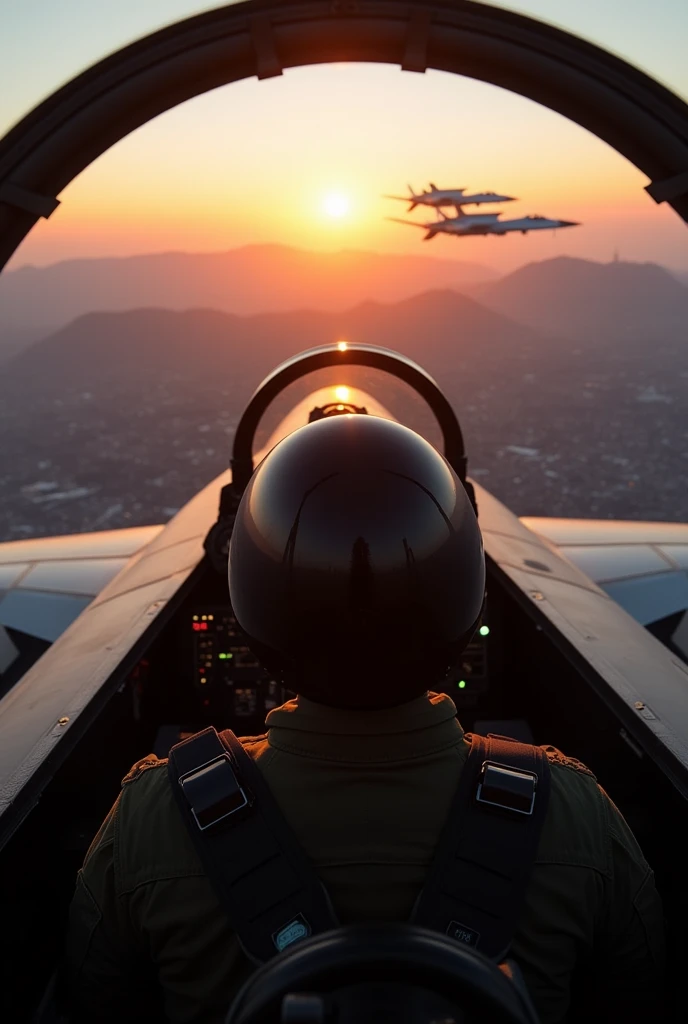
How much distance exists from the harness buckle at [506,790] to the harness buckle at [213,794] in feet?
→ 1.42

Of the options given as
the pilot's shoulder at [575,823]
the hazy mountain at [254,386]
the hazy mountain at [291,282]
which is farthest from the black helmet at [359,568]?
the hazy mountain at [291,282]

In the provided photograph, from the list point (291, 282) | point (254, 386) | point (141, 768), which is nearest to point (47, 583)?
point (141, 768)

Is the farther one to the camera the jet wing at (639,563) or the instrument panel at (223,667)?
the jet wing at (639,563)

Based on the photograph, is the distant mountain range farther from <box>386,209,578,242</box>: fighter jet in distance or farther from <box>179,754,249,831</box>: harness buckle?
<box>179,754,249,831</box>: harness buckle

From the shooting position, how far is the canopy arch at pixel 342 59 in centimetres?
287

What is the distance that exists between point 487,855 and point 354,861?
0.77 feet

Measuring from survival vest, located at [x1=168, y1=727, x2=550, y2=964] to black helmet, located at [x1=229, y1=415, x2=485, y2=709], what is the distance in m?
0.22

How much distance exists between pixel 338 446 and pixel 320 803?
669 millimetres

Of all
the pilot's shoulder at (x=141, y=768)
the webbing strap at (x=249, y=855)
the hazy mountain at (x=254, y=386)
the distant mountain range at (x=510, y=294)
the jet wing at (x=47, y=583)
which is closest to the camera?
Answer: the webbing strap at (x=249, y=855)

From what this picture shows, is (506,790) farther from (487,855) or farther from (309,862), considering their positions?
(309,862)

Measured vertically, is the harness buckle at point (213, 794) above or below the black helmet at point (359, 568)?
below

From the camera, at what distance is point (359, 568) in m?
1.46

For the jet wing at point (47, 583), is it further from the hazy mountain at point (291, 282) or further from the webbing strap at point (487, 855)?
the hazy mountain at point (291, 282)

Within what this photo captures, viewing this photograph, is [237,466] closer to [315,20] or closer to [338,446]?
[315,20]
